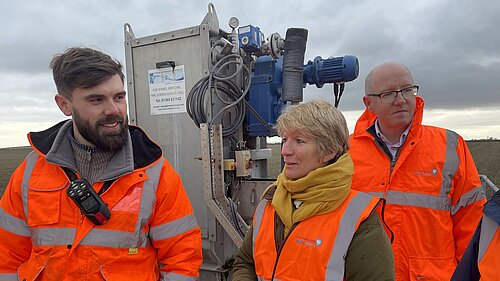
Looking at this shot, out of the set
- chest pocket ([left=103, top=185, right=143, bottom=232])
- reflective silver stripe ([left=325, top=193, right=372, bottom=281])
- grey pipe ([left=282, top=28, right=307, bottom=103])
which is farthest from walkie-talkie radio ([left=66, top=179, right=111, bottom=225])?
grey pipe ([left=282, top=28, right=307, bottom=103])

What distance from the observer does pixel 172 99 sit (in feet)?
11.2

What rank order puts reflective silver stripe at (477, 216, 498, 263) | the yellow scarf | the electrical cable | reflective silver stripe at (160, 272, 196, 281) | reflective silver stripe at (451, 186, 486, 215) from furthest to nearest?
the electrical cable < reflective silver stripe at (451, 186, 486, 215) < reflective silver stripe at (160, 272, 196, 281) < the yellow scarf < reflective silver stripe at (477, 216, 498, 263)

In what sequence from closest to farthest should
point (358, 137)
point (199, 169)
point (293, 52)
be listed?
1. point (358, 137)
2. point (293, 52)
3. point (199, 169)

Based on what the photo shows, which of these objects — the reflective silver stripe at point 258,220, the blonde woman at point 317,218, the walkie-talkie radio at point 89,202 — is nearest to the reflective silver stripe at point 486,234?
the blonde woman at point 317,218

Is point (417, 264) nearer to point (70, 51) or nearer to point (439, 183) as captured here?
point (439, 183)

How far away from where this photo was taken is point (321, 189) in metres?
1.50

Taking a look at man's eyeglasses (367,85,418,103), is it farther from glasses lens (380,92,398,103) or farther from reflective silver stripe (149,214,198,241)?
reflective silver stripe (149,214,198,241)

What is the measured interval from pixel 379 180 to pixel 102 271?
1.50m

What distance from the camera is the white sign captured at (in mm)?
3350

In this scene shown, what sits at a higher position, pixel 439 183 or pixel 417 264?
pixel 439 183

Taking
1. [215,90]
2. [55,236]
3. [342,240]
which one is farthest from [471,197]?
[55,236]

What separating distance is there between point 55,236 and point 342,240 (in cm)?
134

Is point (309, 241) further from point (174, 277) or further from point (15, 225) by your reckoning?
point (15, 225)

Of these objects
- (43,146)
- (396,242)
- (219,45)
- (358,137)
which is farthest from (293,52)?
(43,146)
